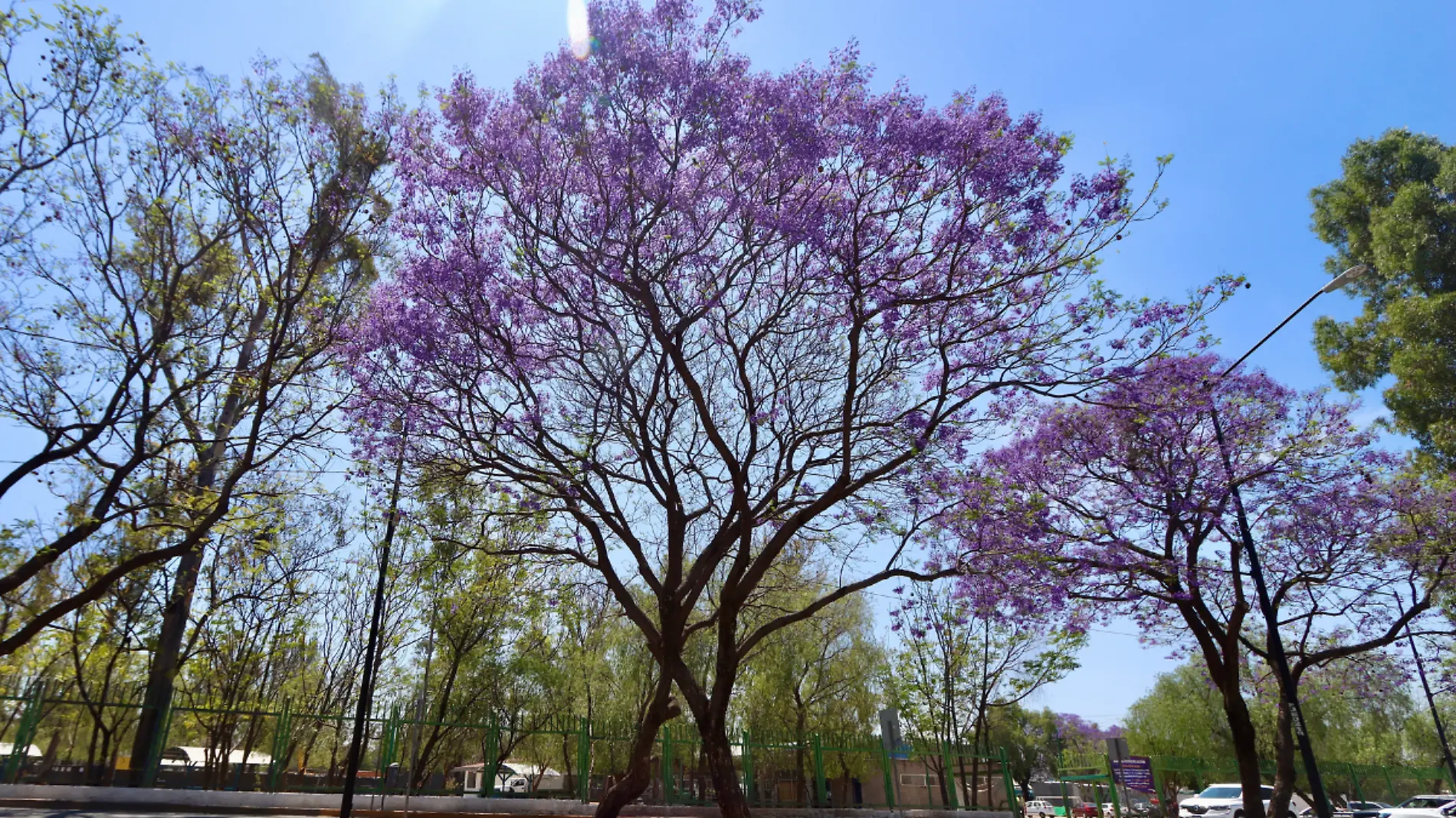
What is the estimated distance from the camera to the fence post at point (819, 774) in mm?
18922

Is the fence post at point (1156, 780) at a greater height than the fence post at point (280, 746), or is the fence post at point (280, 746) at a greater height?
the fence post at point (280, 746)

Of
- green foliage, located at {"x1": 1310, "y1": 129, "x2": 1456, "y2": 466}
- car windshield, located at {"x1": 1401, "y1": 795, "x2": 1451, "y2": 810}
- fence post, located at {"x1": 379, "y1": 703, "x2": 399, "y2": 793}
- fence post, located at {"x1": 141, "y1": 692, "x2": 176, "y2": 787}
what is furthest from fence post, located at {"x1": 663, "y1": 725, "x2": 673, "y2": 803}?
car windshield, located at {"x1": 1401, "y1": 795, "x2": 1451, "y2": 810}

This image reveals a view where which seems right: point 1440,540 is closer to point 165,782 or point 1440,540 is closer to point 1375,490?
point 1375,490

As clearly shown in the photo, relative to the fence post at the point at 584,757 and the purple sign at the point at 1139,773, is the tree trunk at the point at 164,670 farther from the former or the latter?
the purple sign at the point at 1139,773

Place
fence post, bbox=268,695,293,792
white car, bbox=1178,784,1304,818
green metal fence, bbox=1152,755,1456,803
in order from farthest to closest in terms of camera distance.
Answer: green metal fence, bbox=1152,755,1456,803
white car, bbox=1178,784,1304,818
fence post, bbox=268,695,293,792

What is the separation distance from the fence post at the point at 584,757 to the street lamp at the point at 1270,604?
13331mm

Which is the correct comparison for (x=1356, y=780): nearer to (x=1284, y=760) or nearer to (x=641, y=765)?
(x=1284, y=760)

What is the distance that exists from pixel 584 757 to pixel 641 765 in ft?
17.9

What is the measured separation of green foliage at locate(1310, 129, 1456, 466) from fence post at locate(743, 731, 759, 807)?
57.0ft

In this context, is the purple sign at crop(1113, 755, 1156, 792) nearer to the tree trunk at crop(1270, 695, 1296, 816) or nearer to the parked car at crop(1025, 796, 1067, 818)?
the tree trunk at crop(1270, 695, 1296, 816)

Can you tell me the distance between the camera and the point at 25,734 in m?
14.3

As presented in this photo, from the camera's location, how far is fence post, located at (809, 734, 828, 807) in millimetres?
18922

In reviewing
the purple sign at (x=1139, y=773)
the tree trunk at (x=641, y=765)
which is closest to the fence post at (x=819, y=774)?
the tree trunk at (x=641, y=765)

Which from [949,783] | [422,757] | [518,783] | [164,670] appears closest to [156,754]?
[164,670]
